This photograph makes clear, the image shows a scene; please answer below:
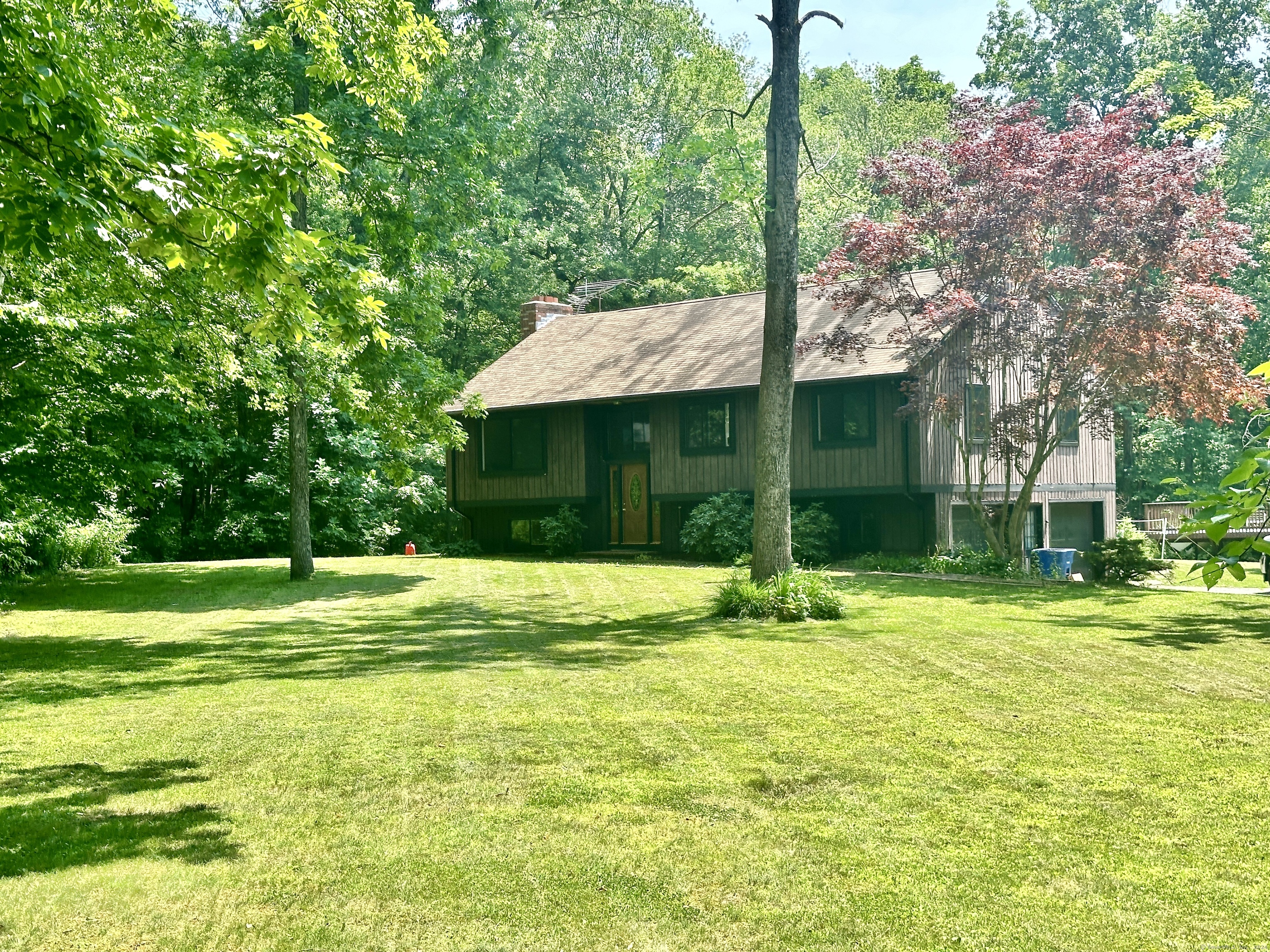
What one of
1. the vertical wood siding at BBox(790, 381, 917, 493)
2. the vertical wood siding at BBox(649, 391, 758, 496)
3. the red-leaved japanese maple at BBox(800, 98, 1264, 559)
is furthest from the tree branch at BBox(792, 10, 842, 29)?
the vertical wood siding at BBox(649, 391, 758, 496)

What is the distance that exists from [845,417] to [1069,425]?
462 cm

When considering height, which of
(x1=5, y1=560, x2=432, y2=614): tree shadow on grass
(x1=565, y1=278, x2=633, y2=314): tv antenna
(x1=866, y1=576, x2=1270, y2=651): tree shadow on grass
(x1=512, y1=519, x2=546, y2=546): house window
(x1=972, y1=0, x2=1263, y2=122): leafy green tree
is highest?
(x1=972, y1=0, x2=1263, y2=122): leafy green tree

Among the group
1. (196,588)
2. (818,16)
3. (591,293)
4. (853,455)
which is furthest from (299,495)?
(591,293)

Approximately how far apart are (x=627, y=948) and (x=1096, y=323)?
1678 cm

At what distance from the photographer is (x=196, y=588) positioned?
19500 millimetres

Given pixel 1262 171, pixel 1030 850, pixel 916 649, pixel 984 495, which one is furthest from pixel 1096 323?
pixel 1262 171

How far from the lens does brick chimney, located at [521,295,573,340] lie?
111ft

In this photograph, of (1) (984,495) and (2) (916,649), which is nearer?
(2) (916,649)

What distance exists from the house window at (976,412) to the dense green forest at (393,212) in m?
2.79

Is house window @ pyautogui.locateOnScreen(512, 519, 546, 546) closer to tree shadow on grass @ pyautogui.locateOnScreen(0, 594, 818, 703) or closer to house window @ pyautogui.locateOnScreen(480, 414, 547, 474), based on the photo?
house window @ pyautogui.locateOnScreen(480, 414, 547, 474)

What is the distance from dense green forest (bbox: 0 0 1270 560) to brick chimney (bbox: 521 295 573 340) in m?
2.47

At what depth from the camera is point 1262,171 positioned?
40.0 metres

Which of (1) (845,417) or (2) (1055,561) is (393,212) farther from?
Answer: (2) (1055,561)

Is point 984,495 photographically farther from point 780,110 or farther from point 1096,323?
point 780,110
